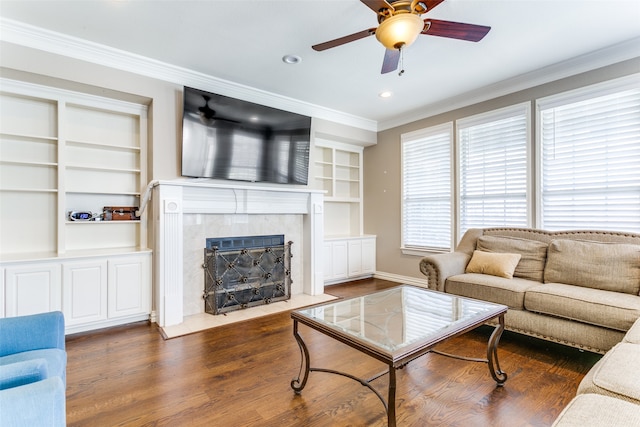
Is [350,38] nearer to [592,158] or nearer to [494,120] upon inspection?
[494,120]

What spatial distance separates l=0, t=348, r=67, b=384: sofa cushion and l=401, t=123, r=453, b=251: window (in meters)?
4.23

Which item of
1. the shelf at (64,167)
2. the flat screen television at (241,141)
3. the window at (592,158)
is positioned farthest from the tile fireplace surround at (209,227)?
the window at (592,158)

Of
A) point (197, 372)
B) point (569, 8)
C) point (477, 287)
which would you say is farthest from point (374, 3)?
point (197, 372)

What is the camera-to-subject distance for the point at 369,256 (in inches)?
209

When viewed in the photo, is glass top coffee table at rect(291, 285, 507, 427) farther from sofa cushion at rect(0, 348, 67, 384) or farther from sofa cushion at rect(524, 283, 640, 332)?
sofa cushion at rect(0, 348, 67, 384)

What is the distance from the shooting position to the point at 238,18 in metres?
2.45

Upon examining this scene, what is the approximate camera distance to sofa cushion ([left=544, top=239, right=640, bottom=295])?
241cm

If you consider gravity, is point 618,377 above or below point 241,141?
below

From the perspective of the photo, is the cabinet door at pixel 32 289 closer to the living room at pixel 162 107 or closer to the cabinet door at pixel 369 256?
the living room at pixel 162 107

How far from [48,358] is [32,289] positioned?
65.4 inches

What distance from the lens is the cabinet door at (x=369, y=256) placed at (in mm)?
5242

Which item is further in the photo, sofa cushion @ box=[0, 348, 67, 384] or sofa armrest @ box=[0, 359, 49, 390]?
sofa cushion @ box=[0, 348, 67, 384]

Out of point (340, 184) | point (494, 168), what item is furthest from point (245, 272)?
point (494, 168)

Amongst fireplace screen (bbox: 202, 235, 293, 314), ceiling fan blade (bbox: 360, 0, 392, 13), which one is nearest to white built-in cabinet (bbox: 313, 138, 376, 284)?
fireplace screen (bbox: 202, 235, 293, 314)
